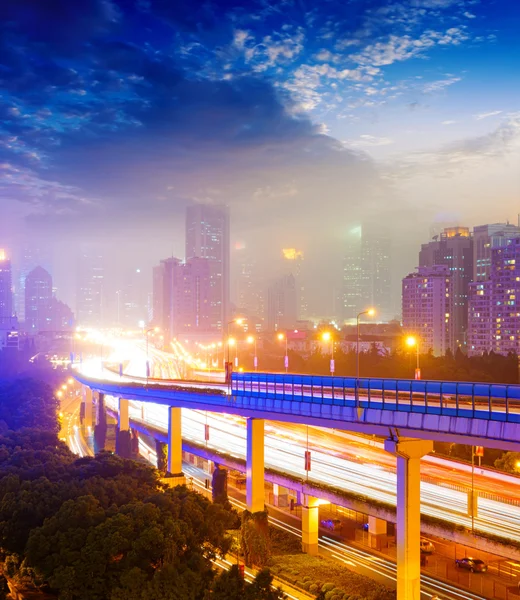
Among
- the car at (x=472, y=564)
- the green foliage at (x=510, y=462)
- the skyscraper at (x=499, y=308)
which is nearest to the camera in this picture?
the car at (x=472, y=564)

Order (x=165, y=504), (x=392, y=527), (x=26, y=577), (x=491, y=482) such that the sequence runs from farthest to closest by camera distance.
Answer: (x=392, y=527), (x=491, y=482), (x=165, y=504), (x=26, y=577)

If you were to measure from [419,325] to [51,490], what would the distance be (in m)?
126

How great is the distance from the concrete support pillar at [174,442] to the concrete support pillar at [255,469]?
589 inches

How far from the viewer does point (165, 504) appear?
36.9 m

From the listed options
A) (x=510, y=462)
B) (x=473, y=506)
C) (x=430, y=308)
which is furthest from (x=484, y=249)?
(x=473, y=506)

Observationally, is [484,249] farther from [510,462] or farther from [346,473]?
[346,473]

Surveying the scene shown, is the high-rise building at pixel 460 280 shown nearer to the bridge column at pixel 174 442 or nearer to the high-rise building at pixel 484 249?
the high-rise building at pixel 484 249

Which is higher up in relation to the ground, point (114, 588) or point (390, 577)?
point (114, 588)

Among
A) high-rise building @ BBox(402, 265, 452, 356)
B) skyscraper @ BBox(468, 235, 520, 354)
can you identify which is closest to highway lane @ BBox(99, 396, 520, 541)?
skyscraper @ BBox(468, 235, 520, 354)

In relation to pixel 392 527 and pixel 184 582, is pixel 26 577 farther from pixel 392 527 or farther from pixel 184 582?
pixel 392 527

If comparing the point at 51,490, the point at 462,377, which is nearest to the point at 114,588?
the point at 51,490

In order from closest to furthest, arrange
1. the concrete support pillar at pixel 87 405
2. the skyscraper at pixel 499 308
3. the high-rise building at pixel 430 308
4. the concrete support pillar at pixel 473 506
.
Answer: the concrete support pillar at pixel 473 506 < the concrete support pillar at pixel 87 405 < the skyscraper at pixel 499 308 < the high-rise building at pixel 430 308

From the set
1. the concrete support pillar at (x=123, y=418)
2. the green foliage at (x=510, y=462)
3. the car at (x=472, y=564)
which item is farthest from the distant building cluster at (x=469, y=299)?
the car at (x=472, y=564)

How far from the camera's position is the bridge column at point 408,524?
32.0 meters
